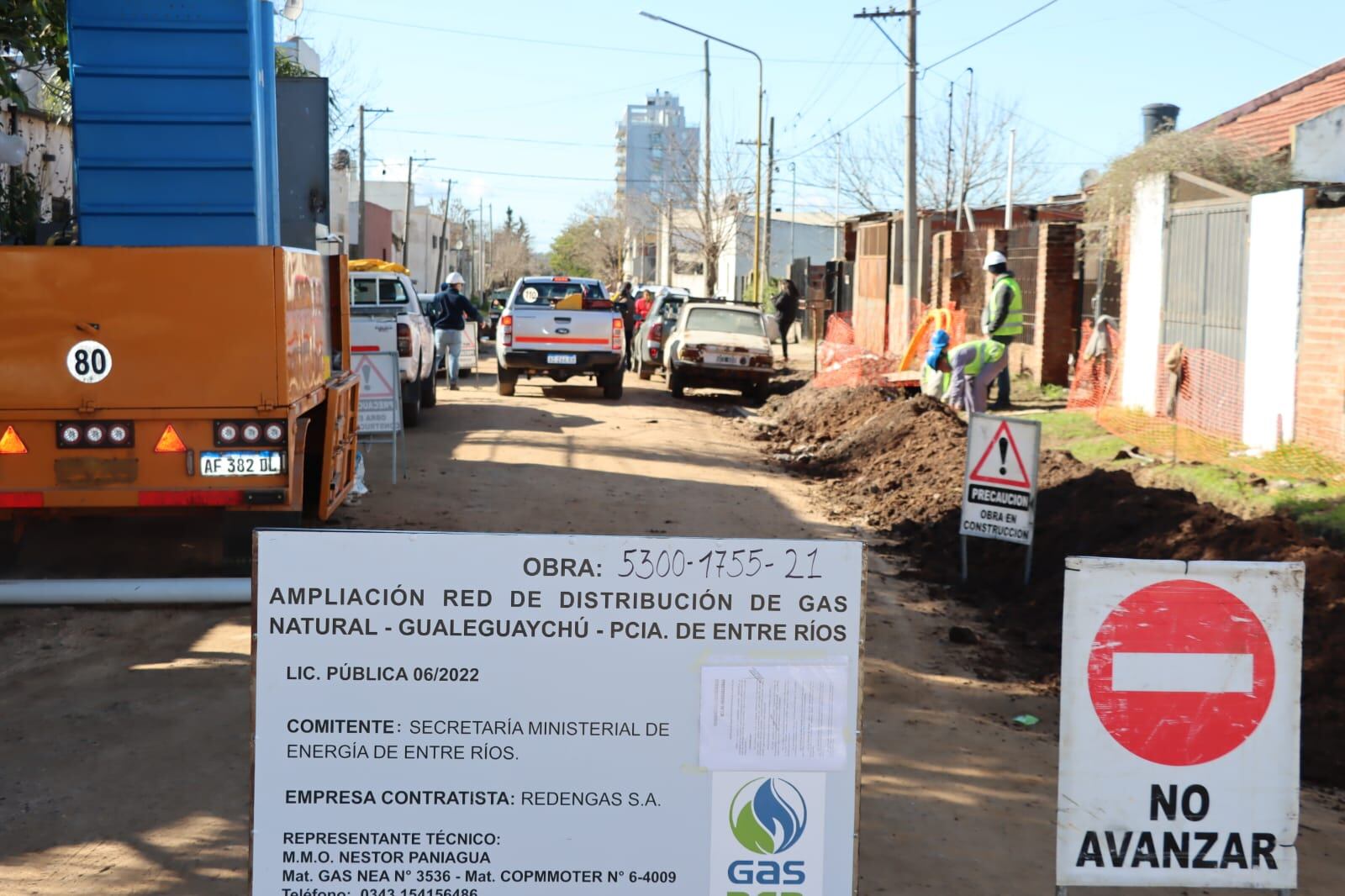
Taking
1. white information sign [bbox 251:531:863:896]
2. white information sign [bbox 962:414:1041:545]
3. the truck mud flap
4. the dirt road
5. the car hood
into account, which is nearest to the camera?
white information sign [bbox 251:531:863:896]

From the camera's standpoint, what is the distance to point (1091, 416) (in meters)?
18.4

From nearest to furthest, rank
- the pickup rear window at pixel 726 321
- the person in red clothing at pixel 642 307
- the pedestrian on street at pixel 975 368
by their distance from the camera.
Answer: the pedestrian on street at pixel 975 368, the pickup rear window at pixel 726 321, the person in red clothing at pixel 642 307

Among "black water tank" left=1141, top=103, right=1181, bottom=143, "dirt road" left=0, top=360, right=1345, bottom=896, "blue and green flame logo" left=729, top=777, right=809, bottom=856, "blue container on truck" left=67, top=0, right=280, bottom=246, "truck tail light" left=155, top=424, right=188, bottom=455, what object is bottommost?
"dirt road" left=0, top=360, right=1345, bottom=896

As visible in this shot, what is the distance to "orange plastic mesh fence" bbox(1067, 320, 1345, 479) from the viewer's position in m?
12.7

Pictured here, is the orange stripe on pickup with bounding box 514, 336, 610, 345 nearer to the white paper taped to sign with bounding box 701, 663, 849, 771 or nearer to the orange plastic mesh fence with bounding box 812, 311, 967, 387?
the orange plastic mesh fence with bounding box 812, 311, 967, 387

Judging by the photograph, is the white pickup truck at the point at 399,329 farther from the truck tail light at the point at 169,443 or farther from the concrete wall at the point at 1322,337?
the concrete wall at the point at 1322,337

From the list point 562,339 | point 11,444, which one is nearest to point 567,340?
point 562,339

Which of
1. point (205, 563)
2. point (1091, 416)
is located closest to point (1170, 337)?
point (1091, 416)

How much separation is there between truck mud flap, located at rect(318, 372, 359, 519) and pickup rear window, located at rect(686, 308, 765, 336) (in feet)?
48.5

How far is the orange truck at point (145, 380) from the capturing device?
902 cm

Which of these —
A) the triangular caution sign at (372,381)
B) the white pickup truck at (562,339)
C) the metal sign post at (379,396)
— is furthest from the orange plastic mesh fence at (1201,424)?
the white pickup truck at (562,339)

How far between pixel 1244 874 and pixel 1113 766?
19.7 inches

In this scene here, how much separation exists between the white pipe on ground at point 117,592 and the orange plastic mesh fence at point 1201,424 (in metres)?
8.93

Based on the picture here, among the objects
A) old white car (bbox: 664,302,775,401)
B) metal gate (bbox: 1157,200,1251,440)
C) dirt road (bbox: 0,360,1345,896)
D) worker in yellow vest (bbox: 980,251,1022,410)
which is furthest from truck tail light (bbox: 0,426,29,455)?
old white car (bbox: 664,302,775,401)
